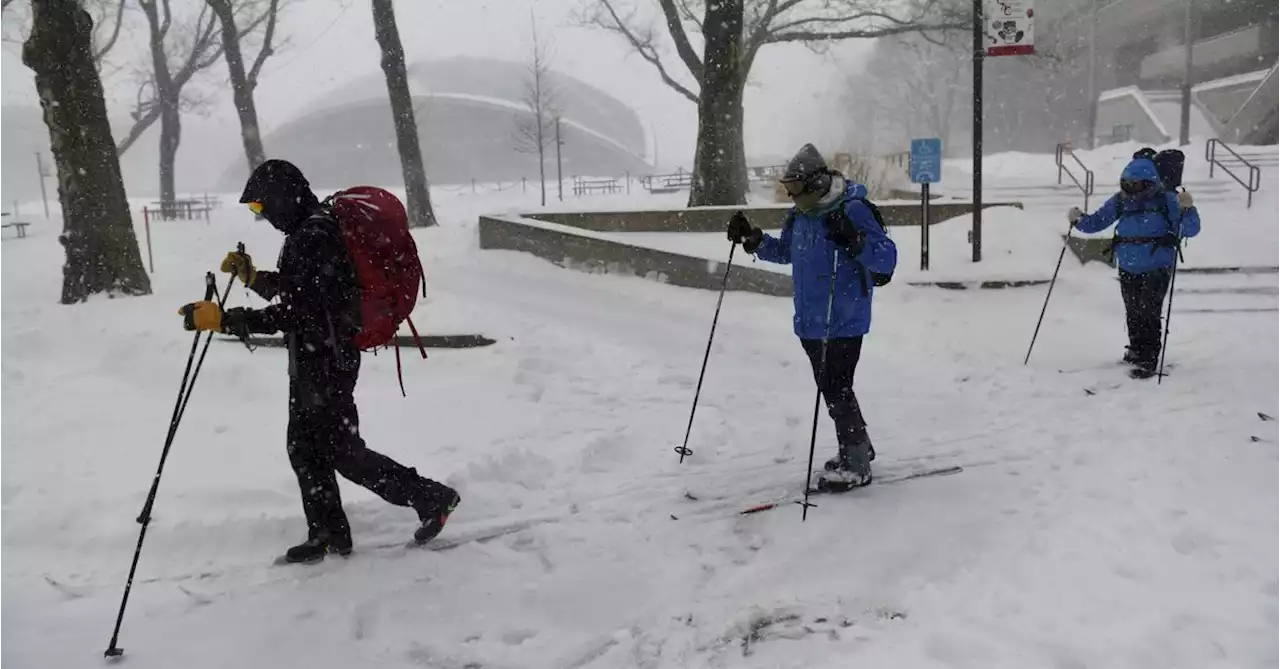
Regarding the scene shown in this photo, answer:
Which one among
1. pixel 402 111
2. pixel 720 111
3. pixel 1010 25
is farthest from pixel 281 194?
pixel 402 111

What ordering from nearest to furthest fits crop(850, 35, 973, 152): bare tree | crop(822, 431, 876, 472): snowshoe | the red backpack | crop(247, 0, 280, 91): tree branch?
the red backpack
crop(822, 431, 876, 472): snowshoe
crop(247, 0, 280, 91): tree branch
crop(850, 35, 973, 152): bare tree

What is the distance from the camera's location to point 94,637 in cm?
335

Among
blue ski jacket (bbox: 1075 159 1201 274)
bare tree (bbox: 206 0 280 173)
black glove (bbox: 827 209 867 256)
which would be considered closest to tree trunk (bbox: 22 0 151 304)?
black glove (bbox: 827 209 867 256)

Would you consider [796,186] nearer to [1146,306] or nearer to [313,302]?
[313,302]

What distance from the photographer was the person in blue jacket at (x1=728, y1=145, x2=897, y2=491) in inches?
171

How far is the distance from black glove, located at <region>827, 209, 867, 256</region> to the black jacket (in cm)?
240

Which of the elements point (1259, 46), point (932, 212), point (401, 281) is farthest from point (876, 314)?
point (1259, 46)

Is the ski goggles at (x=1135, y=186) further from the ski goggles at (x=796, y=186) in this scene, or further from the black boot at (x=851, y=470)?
the ski goggles at (x=796, y=186)

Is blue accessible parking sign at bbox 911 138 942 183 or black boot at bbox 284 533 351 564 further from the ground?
blue accessible parking sign at bbox 911 138 942 183

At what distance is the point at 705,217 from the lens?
544 inches

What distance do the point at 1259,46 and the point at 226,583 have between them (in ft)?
141

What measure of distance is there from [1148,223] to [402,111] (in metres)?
14.1

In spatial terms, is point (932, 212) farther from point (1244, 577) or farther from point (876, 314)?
point (1244, 577)

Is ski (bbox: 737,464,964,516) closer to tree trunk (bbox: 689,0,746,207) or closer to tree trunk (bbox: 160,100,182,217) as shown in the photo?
tree trunk (bbox: 689,0,746,207)
